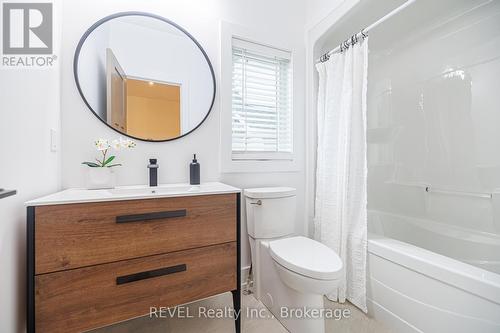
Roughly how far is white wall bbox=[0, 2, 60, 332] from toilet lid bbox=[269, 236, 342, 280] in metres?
1.18

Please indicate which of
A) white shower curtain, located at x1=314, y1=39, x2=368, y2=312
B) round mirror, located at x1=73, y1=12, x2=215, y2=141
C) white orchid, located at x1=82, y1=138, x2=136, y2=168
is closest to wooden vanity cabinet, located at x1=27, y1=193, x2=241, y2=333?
white orchid, located at x1=82, y1=138, x2=136, y2=168

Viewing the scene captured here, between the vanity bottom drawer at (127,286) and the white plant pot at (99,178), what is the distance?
492mm

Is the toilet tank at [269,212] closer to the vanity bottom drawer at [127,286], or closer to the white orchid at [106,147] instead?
the vanity bottom drawer at [127,286]

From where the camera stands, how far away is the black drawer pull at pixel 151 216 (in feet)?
3.23

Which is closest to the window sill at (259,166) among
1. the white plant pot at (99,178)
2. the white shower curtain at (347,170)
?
the white shower curtain at (347,170)

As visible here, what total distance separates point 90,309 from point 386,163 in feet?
8.26

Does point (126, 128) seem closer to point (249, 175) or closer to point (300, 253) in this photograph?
point (249, 175)

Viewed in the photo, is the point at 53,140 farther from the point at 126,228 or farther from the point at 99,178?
the point at 126,228

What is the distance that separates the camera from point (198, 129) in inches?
63.6

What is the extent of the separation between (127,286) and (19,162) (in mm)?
694

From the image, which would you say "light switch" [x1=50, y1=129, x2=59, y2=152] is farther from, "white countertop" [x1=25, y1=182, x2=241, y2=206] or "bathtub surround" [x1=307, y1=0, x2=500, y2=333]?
"bathtub surround" [x1=307, y1=0, x2=500, y2=333]

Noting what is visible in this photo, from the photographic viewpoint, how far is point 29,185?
3.12 ft

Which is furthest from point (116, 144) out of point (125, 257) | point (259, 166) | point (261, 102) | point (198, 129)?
point (261, 102)

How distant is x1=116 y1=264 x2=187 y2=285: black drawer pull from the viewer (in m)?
0.99
